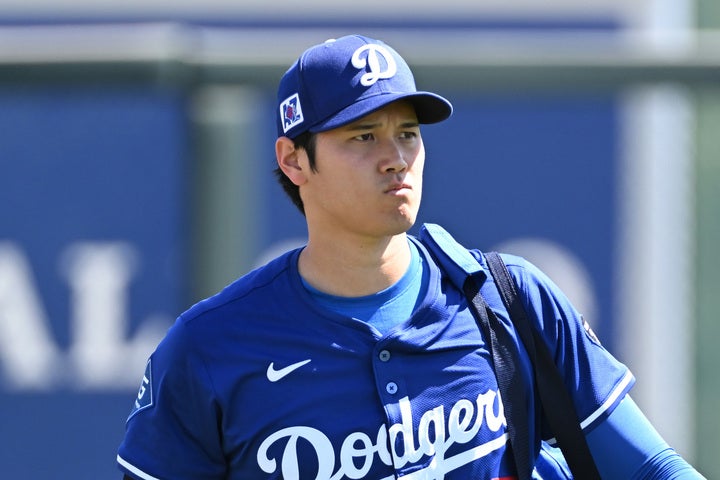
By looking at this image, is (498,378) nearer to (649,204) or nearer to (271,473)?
(271,473)

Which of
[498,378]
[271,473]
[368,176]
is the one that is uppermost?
[368,176]

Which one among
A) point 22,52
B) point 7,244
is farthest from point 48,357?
point 22,52

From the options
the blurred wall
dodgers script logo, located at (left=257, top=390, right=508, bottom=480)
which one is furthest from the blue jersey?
the blurred wall

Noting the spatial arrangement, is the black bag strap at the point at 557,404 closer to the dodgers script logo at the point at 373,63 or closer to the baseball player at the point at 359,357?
the baseball player at the point at 359,357

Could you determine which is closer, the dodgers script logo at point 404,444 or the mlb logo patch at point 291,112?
the dodgers script logo at point 404,444

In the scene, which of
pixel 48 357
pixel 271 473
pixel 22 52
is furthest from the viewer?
pixel 48 357

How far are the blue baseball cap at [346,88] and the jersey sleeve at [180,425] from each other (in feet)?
1.57

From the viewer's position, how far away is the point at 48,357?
5.83 metres

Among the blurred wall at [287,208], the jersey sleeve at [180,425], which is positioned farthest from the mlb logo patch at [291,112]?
the blurred wall at [287,208]

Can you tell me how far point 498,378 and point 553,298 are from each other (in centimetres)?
20

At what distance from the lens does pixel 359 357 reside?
2664 mm

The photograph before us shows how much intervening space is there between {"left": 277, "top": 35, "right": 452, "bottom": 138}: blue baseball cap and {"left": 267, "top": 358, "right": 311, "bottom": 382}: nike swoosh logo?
450 millimetres

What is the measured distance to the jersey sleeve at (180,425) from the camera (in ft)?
8.76

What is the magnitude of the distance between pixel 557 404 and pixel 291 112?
2.53ft
